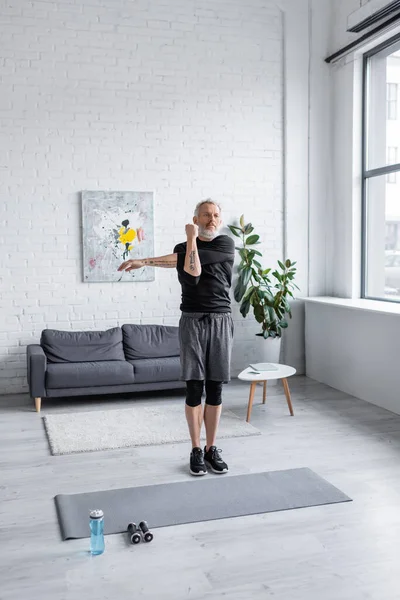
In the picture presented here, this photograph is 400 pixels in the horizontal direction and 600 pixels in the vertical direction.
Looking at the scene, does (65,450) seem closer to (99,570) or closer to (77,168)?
(99,570)

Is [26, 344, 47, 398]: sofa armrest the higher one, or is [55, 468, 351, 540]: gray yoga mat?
[26, 344, 47, 398]: sofa armrest

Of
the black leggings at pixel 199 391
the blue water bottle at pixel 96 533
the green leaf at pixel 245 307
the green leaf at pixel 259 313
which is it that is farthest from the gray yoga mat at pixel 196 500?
the green leaf at pixel 245 307

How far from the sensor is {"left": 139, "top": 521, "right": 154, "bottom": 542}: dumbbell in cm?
290

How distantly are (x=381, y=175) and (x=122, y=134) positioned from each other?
8.15ft

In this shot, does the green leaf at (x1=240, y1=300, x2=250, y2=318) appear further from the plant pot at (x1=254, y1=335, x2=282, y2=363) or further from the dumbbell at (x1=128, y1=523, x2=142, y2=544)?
the dumbbell at (x1=128, y1=523, x2=142, y2=544)

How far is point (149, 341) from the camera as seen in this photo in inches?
237

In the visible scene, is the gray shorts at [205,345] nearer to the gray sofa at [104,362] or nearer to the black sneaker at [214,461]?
the black sneaker at [214,461]

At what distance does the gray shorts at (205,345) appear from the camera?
3.65 meters

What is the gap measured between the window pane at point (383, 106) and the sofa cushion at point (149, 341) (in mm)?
2550

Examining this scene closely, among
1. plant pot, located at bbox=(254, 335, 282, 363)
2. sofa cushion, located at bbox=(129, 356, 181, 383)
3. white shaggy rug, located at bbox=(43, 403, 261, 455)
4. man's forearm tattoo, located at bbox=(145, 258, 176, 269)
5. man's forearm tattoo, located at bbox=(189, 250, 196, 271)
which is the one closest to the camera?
man's forearm tattoo, located at bbox=(189, 250, 196, 271)

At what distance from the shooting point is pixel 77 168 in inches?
239

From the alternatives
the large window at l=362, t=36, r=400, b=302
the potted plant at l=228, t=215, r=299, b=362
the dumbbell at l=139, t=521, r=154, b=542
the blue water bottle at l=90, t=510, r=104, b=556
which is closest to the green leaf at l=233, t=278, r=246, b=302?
the potted plant at l=228, t=215, r=299, b=362

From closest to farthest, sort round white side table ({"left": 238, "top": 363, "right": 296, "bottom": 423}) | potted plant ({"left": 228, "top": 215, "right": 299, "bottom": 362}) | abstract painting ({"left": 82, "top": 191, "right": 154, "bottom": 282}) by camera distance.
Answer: round white side table ({"left": 238, "top": 363, "right": 296, "bottom": 423})
abstract painting ({"left": 82, "top": 191, "right": 154, "bottom": 282})
potted plant ({"left": 228, "top": 215, "right": 299, "bottom": 362})

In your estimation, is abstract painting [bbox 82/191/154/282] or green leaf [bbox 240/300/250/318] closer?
abstract painting [bbox 82/191/154/282]
